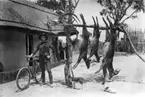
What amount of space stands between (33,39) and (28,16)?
98cm

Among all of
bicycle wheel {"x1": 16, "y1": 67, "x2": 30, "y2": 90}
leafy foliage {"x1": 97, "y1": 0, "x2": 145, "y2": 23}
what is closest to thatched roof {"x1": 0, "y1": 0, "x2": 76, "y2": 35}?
leafy foliage {"x1": 97, "y1": 0, "x2": 145, "y2": 23}

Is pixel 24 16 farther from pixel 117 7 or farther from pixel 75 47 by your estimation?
pixel 117 7

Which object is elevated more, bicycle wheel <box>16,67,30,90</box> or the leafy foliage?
the leafy foliage

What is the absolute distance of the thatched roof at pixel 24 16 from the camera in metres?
5.78

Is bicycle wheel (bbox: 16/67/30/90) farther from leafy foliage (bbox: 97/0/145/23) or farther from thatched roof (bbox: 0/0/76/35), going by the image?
leafy foliage (bbox: 97/0/145/23)

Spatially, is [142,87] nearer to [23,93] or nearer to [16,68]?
[23,93]

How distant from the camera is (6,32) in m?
5.86

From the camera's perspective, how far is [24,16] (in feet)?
22.6

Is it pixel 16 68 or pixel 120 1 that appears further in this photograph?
pixel 16 68

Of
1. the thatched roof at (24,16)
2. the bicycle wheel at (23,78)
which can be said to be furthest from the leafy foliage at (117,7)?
the bicycle wheel at (23,78)

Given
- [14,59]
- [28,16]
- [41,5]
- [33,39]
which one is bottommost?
[14,59]

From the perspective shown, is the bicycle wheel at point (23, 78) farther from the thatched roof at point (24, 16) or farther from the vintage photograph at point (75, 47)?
the thatched roof at point (24, 16)

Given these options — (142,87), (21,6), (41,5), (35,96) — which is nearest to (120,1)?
(142,87)

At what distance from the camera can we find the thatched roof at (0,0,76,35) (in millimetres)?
5777
